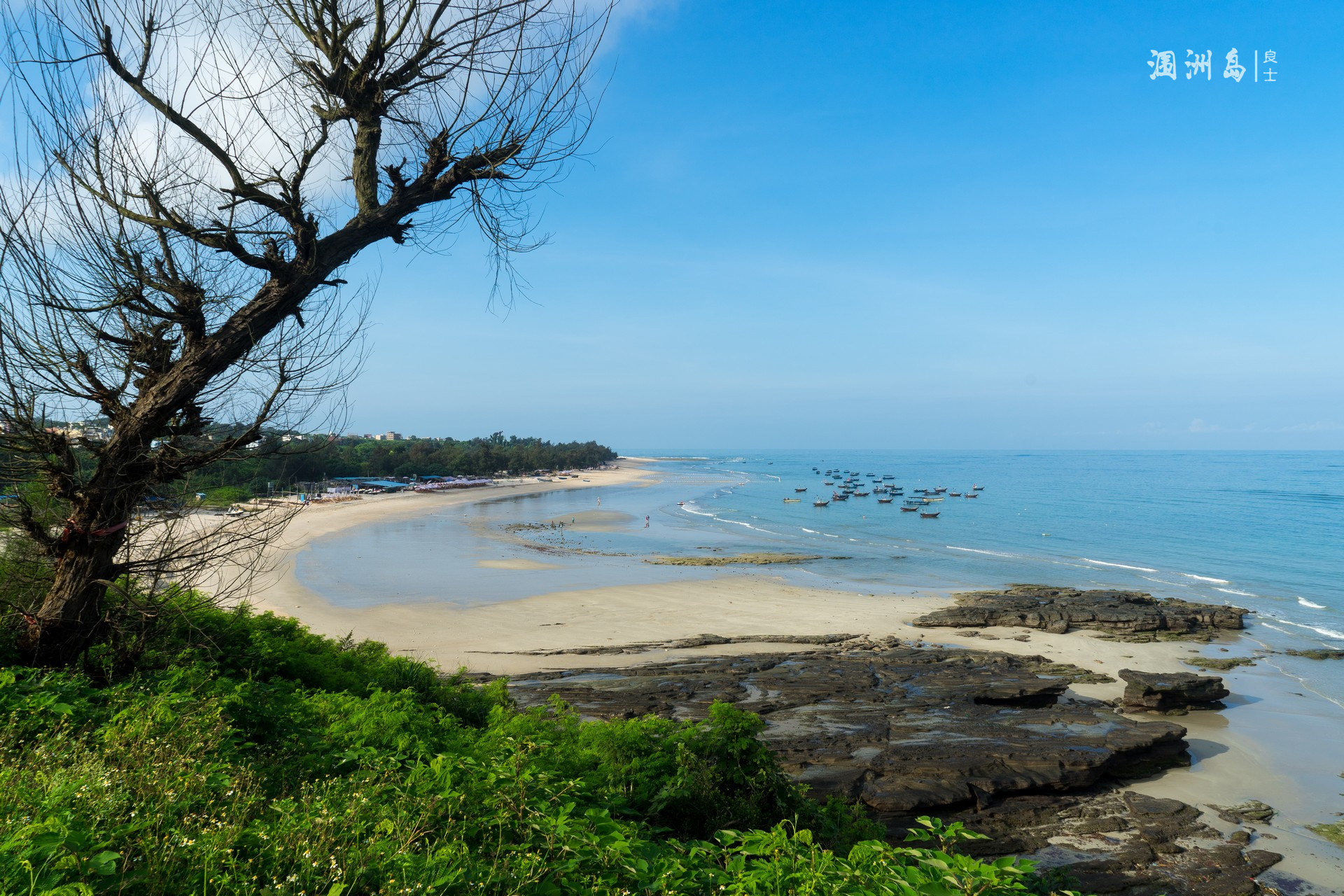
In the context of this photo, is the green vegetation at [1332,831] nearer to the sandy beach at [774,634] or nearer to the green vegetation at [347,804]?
the sandy beach at [774,634]

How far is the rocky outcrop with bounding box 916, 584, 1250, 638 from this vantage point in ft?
79.0

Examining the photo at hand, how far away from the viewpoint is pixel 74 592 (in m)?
4.84

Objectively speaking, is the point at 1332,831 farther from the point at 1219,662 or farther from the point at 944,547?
the point at 944,547

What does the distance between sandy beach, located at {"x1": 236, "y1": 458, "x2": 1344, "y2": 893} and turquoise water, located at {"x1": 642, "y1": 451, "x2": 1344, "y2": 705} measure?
3029 mm

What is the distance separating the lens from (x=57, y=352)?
15.2ft

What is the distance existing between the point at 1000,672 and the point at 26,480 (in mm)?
19702

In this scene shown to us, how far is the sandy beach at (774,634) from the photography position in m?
12.7

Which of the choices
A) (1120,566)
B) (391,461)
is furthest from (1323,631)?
(391,461)

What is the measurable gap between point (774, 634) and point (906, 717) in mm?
8362

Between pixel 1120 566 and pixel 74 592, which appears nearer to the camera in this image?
pixel 74 592

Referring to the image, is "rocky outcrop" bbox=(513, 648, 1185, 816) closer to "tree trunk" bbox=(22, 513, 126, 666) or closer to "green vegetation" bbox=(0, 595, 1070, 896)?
"green vegetation" bbox=(0, 595, 1070, 896)

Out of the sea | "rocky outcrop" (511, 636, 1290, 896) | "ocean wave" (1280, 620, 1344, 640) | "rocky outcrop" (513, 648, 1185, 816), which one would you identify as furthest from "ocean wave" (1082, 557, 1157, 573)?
"rocky outcrop" (511, 636, 1290, 896)

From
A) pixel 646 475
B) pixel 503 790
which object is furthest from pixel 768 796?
pixel 646 475

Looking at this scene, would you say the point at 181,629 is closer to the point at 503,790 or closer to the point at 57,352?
the point at 57,352
